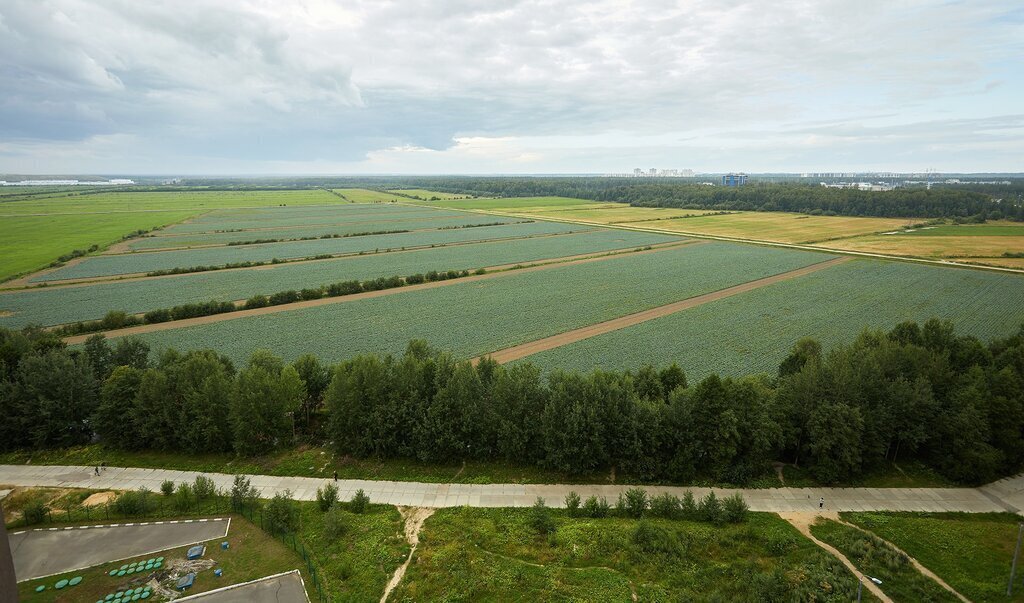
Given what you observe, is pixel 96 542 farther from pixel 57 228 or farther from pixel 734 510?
pixel 57 228

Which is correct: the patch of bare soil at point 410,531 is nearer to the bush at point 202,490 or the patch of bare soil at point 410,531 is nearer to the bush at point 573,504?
the bush at point 573,504

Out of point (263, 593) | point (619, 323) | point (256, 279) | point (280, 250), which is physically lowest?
point (263, 593)

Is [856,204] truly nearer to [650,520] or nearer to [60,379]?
[650,520]

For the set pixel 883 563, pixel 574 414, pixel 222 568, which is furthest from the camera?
pixel 574 414

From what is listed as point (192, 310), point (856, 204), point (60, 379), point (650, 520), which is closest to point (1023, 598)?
point (650, 520)

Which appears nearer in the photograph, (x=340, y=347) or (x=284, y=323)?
(x=340, y=347)

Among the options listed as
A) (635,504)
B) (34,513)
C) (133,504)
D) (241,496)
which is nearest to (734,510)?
(635,504)

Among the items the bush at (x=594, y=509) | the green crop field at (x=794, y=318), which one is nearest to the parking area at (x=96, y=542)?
the bush at (x=594, y=509)
